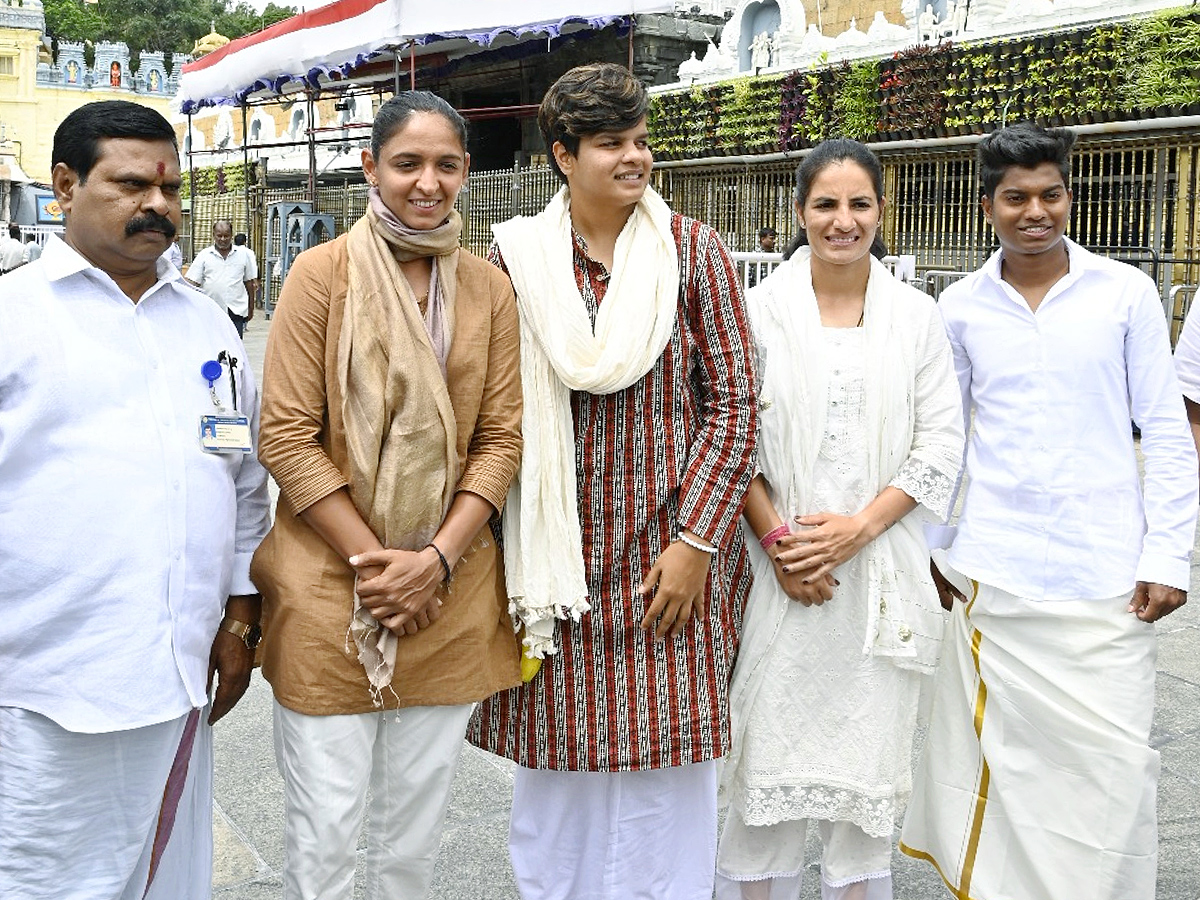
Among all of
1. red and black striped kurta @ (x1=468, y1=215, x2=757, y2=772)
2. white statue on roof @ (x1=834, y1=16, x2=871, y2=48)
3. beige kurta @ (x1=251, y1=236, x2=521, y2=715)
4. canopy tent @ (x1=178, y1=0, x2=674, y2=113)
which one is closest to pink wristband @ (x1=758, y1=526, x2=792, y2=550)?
red and black striped kurta @ (x1=468, y1=215, x2=757, y2=772)

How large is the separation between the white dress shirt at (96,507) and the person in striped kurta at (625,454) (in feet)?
2.16

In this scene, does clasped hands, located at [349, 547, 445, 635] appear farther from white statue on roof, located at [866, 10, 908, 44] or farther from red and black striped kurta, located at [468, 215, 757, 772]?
white statue on roof, located at [866, 10, 908, 44]

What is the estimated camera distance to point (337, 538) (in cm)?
226

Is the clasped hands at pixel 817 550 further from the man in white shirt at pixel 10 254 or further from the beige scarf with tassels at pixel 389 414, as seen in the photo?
the man in white shirt at pixel 10 254

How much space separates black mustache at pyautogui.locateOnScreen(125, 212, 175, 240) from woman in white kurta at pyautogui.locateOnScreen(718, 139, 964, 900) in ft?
4.14

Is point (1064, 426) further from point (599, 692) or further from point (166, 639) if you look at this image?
point (166, 639)

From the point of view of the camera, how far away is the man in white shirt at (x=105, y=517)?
201cm

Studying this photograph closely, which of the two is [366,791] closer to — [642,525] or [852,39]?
[642,525]

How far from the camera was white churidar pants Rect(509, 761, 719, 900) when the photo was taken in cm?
269

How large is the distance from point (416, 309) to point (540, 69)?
1534cm

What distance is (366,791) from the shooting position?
7.87ft

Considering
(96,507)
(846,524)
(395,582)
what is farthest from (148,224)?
(846,524)

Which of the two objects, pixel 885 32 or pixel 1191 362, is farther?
pixel 885 32

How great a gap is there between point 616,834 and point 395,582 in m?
0.86
